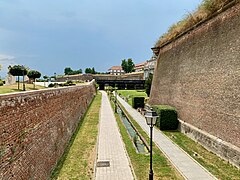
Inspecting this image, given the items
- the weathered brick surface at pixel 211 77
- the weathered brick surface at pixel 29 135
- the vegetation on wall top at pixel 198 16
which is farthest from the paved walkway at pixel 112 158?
the vegetation on wall top at pixel 198 16

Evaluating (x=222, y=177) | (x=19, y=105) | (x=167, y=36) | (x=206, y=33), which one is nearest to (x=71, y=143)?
(x=19, y=105)

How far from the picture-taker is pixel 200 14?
40.4 ft

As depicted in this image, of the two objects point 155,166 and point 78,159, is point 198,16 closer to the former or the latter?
point 155,166

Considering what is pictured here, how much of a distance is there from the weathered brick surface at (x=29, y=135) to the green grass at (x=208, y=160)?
5.74m

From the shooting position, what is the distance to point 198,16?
12.6m

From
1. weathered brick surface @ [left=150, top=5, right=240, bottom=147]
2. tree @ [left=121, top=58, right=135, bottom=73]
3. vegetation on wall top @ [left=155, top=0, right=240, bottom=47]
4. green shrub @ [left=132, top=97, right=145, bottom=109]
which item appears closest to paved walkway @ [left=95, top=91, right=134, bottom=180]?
weathered brick surface @ [left=150, top=5, right=240, bottom=147]

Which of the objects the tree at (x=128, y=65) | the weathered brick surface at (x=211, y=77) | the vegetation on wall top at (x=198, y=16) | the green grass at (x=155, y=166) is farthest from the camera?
the tree at (x=128, y=65)

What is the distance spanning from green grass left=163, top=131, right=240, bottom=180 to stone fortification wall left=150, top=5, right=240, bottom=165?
87 cm

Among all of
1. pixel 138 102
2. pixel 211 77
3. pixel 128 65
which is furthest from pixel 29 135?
pixel 128 65

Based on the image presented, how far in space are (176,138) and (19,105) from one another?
908 centimetres

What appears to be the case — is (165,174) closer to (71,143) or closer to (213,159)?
(213,159)

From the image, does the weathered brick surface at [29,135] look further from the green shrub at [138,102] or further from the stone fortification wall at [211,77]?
the green shrub at [138,102]

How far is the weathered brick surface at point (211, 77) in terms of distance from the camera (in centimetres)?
851

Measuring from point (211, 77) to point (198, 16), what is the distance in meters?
4.38
